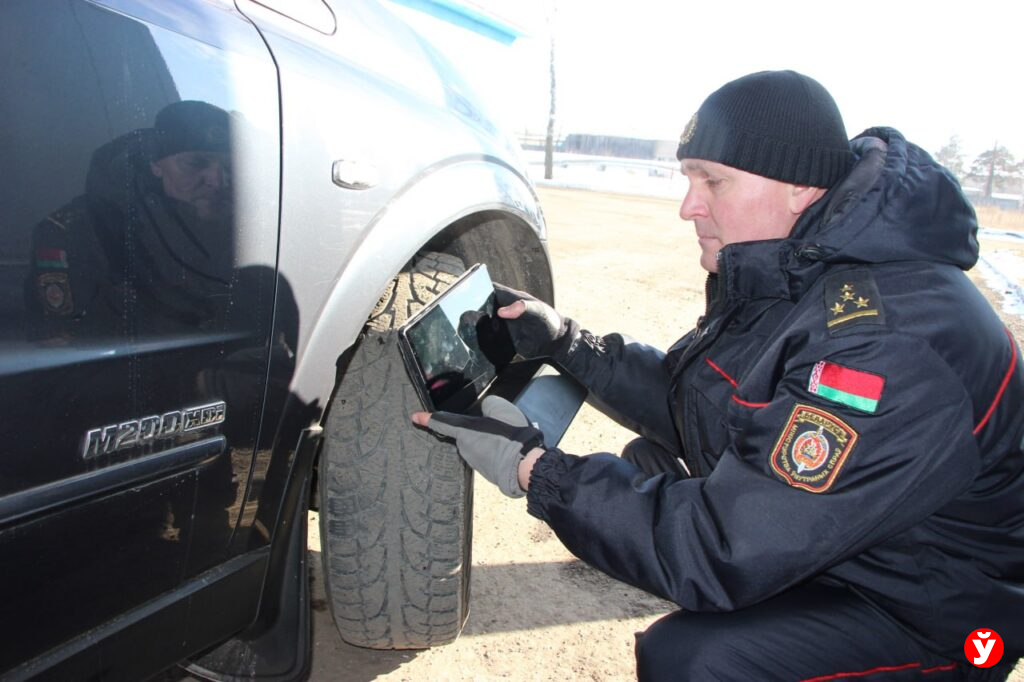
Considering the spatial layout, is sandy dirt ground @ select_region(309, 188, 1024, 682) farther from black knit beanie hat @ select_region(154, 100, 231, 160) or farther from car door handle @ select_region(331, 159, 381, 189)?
black knit beanie hat @ select_region(154, 100, 231, 160)

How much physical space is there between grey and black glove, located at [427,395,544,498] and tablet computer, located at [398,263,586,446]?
0.09 meters

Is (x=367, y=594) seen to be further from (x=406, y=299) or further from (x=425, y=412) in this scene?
(x=406, y=299)

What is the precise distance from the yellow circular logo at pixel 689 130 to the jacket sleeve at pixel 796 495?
0.58 m

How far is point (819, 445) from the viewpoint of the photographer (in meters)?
1.31

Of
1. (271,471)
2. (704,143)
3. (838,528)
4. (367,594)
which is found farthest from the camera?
(367,594)

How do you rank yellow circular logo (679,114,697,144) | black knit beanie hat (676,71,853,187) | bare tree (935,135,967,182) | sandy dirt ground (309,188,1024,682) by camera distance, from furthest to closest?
bare tree (935,135,967,182)
sandy dirt ground (309,188,1024,682)
yellow circular logo (679,114,697,144)
black knit beanie hat (676,71,853,187)

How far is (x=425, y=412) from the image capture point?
5.72 feet

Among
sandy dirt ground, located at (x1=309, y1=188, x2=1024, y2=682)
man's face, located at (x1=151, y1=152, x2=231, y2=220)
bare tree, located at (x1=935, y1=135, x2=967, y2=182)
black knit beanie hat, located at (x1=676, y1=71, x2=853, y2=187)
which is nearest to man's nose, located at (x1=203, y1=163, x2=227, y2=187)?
man's face, located at (x1=151, y1=152, x2=231, y2=220)

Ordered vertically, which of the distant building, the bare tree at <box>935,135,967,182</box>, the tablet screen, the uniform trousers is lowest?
the uniform trousers

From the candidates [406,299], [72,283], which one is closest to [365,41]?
[406,299]

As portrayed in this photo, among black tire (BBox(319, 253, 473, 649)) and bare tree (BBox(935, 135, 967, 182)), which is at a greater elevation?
bare tree (BBox(935, 135, 967, 182))

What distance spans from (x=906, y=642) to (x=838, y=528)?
0.37 meters

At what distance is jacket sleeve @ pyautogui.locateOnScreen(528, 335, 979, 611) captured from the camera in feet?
4.26

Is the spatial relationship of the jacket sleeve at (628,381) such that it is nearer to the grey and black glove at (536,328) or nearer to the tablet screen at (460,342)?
the grey and black glove at (536,328)
